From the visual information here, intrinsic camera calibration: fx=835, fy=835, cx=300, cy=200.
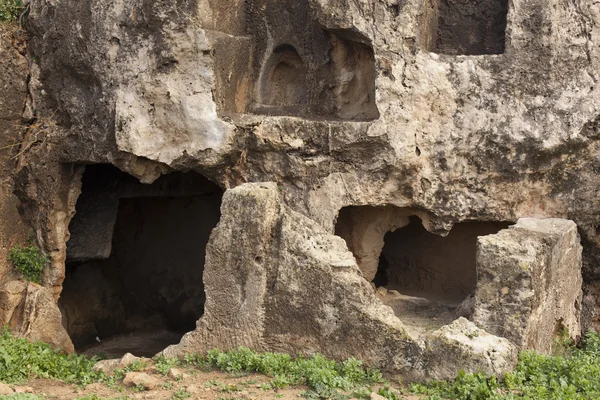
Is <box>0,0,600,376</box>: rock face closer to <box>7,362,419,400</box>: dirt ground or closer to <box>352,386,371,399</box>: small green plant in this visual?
<box>7,362,419,400</box>: dirt ground

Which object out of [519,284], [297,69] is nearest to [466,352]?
[519,284]

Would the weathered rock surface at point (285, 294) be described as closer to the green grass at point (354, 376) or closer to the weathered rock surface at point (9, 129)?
the green grass at point (354, 376)

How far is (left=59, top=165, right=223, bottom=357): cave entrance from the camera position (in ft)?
33.9

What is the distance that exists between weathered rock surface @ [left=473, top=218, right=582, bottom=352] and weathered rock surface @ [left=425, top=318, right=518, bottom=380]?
285mm

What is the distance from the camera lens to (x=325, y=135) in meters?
7.75

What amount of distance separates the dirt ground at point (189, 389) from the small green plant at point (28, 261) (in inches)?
97.8

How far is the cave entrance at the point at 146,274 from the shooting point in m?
10.3

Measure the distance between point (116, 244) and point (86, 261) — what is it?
837 millimetres

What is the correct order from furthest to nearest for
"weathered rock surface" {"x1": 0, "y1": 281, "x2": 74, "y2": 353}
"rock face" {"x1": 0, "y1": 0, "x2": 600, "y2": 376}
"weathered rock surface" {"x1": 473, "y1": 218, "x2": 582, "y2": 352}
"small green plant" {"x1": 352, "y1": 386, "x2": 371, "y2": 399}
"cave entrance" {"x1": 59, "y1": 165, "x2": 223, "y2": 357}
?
1. "cave entrance" {"x1": 59, "y1": 165, "x2": 223, "y2": 357}
2. "weathered rock surface" {"x1": 0, "y1": 281, "x2": 74, "y2": 353}
3. "rock face" {"x1": 0, "y1": 0, "x2": 600, "y2": 376}
4. "weathered rock surface" {"x1": 473, "y1": 218, "x2": 582, "y2": 352}
5. "small green plant" {"x1": 352, "y1": 386, "x2": 371, "y2": 399}

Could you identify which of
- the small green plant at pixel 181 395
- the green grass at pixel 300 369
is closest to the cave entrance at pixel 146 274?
the green grass at pixel 300 369

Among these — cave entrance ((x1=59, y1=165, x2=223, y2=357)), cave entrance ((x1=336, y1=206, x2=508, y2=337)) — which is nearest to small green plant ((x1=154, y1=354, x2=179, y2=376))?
cave entrance ((x1=336, y1=206, x2=508, y2=337))

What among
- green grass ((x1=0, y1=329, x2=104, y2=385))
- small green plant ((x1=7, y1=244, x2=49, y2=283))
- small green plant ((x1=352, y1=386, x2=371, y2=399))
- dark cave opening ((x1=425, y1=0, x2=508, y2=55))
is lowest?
green grass ((x1=0, y1=329, x2=104, y2=385))

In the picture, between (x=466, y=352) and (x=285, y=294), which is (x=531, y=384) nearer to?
(x=466, y=352)

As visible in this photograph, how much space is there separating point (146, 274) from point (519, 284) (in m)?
6.37
